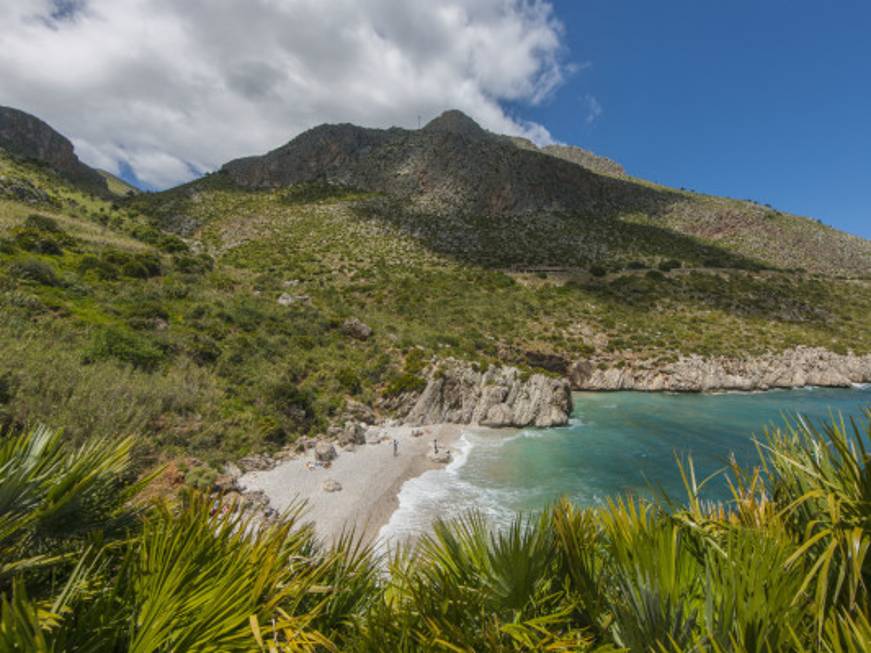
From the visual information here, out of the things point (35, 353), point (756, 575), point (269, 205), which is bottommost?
point (35, 353)

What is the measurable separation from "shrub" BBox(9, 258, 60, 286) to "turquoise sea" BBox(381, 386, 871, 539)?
18.2 meters

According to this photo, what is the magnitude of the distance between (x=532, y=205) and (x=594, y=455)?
55.4 m

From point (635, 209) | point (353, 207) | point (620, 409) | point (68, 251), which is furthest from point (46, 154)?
point (635, 209)

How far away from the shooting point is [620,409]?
22922 mm

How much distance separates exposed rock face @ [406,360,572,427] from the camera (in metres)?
18.8

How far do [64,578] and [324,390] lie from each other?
15.5 metres

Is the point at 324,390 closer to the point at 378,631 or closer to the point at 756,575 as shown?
the point at 378,631

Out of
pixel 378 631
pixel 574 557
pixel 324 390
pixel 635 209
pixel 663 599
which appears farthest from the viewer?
pixel 635 209

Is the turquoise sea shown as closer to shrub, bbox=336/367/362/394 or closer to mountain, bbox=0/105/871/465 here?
mountain, bbox=0/105/871/465

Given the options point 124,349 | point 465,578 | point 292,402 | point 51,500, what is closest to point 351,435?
point 292,402

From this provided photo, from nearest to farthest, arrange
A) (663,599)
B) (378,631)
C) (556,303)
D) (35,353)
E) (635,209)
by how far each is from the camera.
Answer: (663,599), (378,631), (35,353), (556,303), (635,209)

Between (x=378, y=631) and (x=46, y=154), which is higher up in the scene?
(x=46, y=154)

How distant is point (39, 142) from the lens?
227 ft

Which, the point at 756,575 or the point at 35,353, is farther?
the point at 35,353
